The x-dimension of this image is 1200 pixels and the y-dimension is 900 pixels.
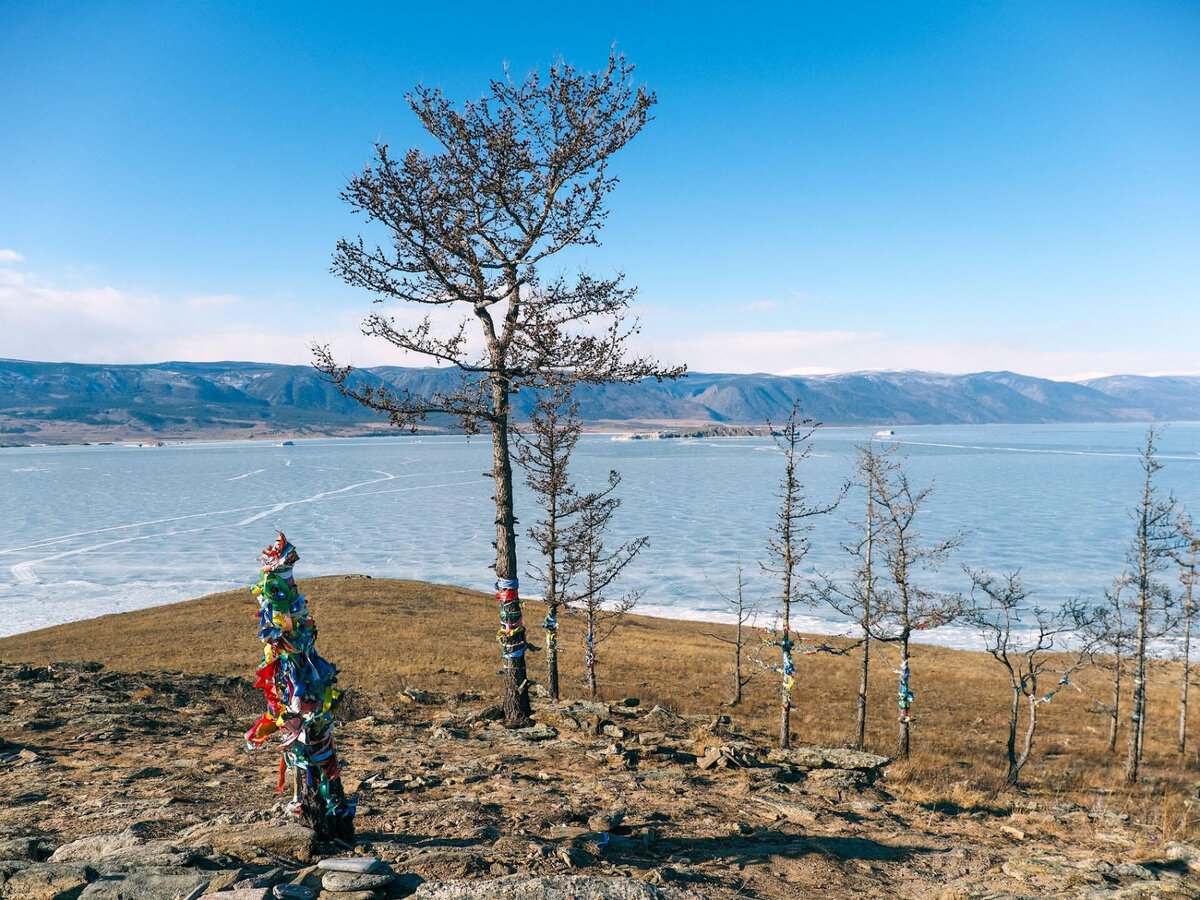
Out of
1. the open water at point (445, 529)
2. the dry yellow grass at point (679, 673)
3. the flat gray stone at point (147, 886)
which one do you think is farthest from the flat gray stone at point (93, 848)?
the open water at point (445, 529)

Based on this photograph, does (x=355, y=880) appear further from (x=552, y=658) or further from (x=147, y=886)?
(x=552, y=658)

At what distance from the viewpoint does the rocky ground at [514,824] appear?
248 inches

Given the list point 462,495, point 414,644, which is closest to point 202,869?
point 414,644

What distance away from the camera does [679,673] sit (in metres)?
35.8

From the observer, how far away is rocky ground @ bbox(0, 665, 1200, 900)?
20.6ft

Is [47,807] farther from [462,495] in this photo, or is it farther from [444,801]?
[462,495]

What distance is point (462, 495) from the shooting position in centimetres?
12631

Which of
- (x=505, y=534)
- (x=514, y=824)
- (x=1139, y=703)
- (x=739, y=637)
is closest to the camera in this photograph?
(x=514, y=824)

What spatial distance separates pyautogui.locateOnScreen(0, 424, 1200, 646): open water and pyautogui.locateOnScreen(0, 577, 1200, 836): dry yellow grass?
8.01 meters

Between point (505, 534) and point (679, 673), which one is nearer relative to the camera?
A: point (505, 534)

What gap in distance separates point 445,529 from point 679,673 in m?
60.2

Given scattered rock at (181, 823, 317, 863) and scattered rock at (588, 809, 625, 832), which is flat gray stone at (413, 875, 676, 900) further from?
scattered rock at (588, 809, 625, 832)

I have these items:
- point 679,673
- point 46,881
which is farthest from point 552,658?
point 679,673

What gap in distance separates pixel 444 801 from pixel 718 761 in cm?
534
